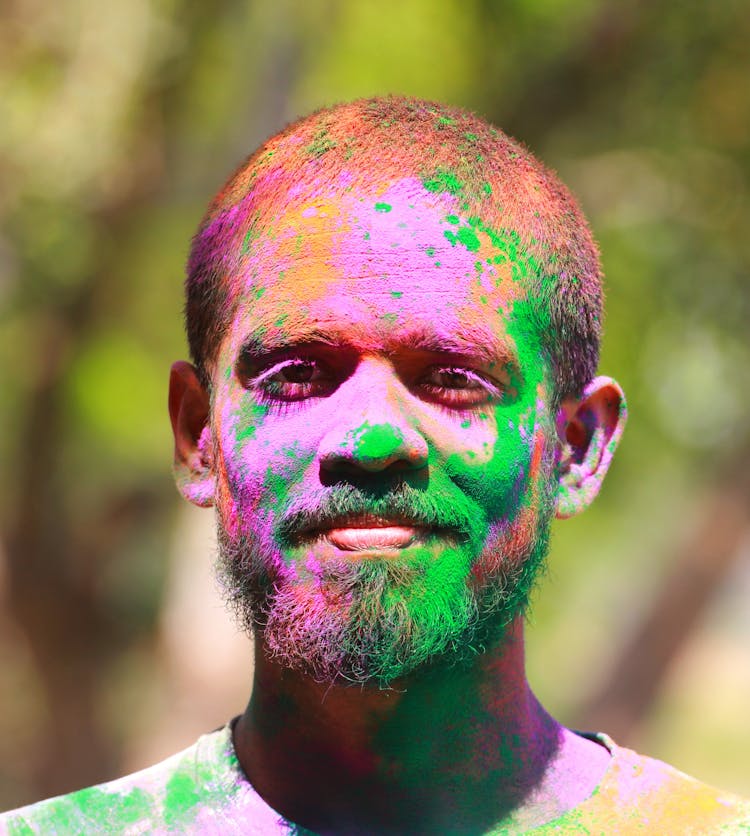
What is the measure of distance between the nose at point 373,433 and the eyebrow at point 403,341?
6cm

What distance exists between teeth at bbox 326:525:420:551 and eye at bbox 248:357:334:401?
281mm

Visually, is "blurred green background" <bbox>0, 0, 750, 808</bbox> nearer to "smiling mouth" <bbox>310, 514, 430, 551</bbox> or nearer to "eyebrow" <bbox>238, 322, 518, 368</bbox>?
"eyebrow" <bbox>238, 322, 518, 368</bbox>

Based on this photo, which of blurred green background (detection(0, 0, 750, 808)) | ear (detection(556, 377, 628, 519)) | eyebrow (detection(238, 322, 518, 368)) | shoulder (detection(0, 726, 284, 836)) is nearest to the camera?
eyebrow (detection(238, 322, 518, 368))

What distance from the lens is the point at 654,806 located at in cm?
279

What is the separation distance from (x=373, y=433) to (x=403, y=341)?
0.20m

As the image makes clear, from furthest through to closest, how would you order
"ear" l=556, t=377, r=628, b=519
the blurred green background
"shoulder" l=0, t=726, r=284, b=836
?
1. the blurred green background
2. "ear" l=556, t=377, r=628, b=519
3. "shoulder" l=0, t=726, r=284, b=836

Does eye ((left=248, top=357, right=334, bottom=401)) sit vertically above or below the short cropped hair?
below

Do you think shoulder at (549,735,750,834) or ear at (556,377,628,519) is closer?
shoulder at (549,735,750,834)

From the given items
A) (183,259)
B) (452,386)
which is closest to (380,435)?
(452,386)

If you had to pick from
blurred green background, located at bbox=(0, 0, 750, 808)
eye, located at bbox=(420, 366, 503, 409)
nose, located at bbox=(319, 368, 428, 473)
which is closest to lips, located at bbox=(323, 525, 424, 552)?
nose, located at bbox=(319, 368, 428, 473)

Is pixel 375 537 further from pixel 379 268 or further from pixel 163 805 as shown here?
pixel 163 805

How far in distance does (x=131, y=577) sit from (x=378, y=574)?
30.7ft

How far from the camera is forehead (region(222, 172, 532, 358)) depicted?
107 inches

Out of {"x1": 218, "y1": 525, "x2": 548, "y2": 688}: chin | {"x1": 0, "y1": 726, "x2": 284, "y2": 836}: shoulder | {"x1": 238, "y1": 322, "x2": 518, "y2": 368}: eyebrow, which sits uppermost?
{"x1": 238, "y1": 322, "x2": 518, "y2": 368}: eyebrow
